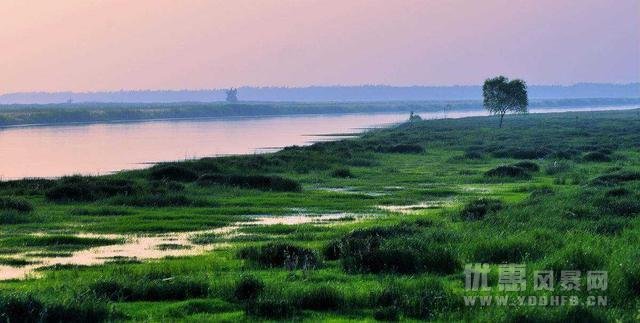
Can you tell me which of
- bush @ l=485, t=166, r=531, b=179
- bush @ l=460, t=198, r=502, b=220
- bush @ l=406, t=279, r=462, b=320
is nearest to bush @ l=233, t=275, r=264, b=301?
bush @ l=406, t=279, r=462, b=320

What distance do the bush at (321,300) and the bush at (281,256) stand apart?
330 centimetres

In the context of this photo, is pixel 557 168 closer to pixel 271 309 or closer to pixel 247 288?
pixel 247 288

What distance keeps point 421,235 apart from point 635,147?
51440mm

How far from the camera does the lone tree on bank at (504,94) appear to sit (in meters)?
109

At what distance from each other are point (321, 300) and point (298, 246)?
18.2 feet

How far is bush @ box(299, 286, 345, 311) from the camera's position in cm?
1316

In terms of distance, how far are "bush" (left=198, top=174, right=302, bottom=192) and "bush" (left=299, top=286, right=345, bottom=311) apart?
22.6 meters

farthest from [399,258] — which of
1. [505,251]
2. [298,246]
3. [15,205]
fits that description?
[15,205]

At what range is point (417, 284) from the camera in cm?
1417

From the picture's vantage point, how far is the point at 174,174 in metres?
40.6

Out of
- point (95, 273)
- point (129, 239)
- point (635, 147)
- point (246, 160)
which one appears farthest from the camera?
point (635, 147)

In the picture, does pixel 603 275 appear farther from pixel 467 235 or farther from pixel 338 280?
pixel 467 235

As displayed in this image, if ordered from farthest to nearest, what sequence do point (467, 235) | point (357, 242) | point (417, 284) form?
point (467, 235), point (357, 242), point (417, 284)

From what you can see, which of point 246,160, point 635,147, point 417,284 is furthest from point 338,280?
point 635,147
